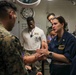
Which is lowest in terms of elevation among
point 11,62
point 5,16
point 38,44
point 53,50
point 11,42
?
point 38,44

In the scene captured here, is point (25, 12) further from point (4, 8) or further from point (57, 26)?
point (4, 8)

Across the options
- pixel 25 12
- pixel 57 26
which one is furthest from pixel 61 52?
pixel 25 12

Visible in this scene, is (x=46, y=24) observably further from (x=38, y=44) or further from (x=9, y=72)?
(x=9, y=72)

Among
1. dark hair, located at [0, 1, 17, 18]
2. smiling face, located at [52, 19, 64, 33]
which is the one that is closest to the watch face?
smiling face, located at [52, 19, 64, 33]

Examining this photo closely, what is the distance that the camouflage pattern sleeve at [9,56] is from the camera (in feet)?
4.74

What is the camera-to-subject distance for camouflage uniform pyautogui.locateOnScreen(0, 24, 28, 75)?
1.44m

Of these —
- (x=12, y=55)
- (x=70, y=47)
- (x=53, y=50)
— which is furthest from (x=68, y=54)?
(x=12, y=55)

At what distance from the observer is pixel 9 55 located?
4.76ft

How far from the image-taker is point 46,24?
6.20 m

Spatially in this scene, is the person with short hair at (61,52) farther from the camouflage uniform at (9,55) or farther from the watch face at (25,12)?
the watch face at (25,12)

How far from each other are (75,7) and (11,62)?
5.45 meters

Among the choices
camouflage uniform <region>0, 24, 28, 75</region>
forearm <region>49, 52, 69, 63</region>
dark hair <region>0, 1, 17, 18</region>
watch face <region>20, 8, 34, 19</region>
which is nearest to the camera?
camouflage uniform <region>0, 24, 28, 75</region>

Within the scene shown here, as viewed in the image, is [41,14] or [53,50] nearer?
[53,50]

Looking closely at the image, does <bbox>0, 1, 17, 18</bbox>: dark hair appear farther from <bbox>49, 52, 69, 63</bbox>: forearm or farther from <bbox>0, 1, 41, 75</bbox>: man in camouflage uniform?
<bbox>49, 52, 69, 63</bbox>: forearm
